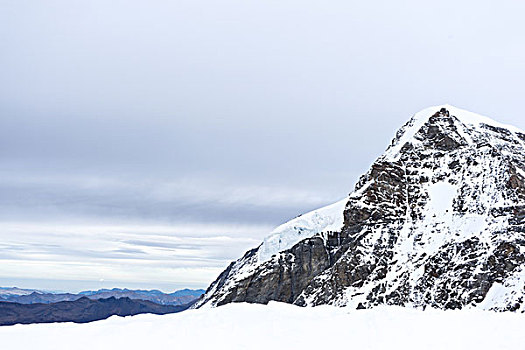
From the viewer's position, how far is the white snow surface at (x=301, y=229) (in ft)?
462

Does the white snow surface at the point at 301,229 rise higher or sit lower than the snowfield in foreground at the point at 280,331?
higher

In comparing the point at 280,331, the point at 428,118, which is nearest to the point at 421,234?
the point at 428,118

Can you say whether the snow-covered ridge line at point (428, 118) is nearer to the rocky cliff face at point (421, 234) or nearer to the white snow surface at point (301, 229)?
the rocky cliff face at point (421, 234)

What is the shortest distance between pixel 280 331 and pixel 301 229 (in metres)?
128

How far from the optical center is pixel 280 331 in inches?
620

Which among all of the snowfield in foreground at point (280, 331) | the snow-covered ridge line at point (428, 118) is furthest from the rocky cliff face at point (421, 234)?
the snowfield in foreground at point (280, 331)

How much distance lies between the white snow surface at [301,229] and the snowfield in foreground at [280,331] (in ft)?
400

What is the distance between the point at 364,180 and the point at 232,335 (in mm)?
120801

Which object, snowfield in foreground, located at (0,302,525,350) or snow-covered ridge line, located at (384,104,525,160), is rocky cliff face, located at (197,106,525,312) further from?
snowfield in foreground, located at (0,302,525,350)

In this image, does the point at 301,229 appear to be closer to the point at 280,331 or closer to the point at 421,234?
the point at 421,234

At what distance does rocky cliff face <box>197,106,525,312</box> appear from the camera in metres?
90.3

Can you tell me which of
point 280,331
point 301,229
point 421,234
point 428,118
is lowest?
point 280,331

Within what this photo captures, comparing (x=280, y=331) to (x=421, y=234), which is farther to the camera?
(x=421, y=234)

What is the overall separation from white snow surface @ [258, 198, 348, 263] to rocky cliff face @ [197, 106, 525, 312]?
0.35m
